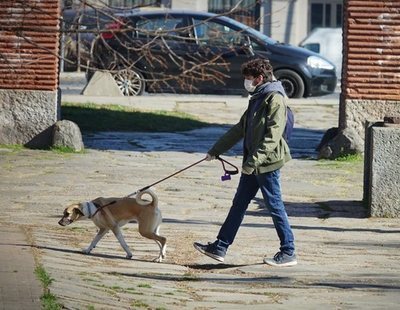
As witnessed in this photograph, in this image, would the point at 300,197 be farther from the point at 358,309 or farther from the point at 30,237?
the point at 358,309

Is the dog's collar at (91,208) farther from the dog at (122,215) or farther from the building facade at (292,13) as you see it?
the building facade at (292,13)

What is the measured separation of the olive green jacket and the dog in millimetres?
899

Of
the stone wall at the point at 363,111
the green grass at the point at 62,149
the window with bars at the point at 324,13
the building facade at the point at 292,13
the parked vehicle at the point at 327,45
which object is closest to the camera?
the green grass at the point at 62,149

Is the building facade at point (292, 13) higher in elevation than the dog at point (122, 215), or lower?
higher

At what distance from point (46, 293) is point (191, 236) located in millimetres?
3735

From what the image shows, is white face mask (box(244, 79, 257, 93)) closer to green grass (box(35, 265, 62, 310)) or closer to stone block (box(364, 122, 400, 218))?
green grass (box(35, 265, 62, 310))

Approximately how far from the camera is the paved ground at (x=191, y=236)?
957 centimetres

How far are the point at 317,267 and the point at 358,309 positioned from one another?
1746mm

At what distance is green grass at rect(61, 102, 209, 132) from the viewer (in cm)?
2136

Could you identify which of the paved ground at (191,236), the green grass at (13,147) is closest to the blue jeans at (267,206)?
the paved ground at (191,236)

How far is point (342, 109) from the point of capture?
18.3m

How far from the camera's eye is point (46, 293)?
28.5 ft

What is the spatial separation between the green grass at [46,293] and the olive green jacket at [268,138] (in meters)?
1.98

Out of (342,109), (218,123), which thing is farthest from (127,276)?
(218,123)
